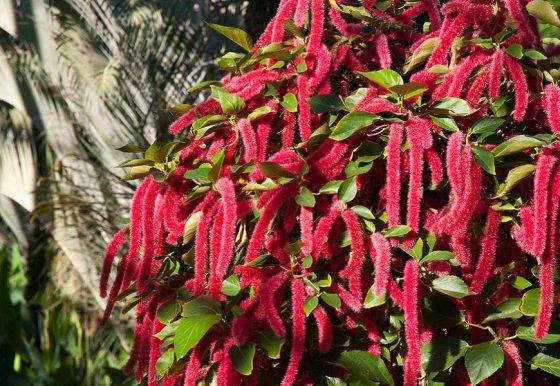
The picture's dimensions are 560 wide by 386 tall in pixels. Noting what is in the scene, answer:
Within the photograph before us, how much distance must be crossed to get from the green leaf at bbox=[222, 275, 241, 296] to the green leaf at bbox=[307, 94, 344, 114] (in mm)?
295

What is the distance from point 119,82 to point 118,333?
1.35m

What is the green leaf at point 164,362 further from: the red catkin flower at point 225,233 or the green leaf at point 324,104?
the green leaf at point 324,104

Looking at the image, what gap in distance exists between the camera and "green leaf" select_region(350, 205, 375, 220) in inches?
45.7

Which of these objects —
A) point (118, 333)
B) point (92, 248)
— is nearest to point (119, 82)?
point (92, 248)

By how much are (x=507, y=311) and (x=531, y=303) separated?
0.17ft

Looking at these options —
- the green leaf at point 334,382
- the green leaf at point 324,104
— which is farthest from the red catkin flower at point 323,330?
the green leaf at point 324,104

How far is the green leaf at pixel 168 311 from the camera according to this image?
124 cm

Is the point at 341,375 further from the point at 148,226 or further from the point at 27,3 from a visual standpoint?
the point at 27,3

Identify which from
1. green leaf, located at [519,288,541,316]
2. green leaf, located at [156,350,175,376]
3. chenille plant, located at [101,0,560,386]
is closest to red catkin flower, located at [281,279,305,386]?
chenille plant, located at [101,0,560,386]

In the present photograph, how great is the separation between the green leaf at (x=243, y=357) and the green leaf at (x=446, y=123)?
0.42 metres

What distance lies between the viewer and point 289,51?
4.29ft

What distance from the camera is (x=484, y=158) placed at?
1.11 meters

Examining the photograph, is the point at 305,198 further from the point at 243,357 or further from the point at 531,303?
the point at 531,303

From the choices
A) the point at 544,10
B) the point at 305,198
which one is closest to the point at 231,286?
the point at 305,198
